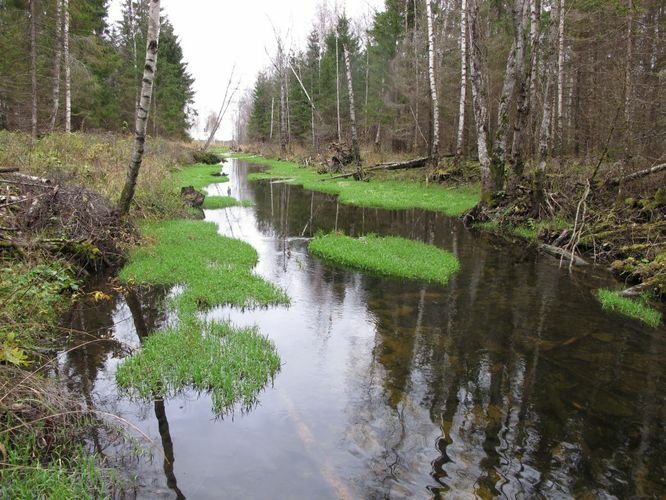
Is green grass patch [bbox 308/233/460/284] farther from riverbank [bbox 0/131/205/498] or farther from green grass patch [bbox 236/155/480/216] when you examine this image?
green grass patch [bbox 236/155/480/216]

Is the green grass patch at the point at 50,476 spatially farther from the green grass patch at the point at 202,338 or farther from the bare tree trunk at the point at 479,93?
the bare tree trunk at the point at 479,93

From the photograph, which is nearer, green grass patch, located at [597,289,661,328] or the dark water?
the dark water

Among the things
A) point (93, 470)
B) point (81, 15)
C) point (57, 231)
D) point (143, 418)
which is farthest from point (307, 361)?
point (81, 15)

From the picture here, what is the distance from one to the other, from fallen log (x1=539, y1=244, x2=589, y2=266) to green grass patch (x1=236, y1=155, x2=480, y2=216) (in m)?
5.75

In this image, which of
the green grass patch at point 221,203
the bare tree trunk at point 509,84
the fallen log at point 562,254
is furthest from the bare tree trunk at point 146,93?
the fallen log at point 562,254

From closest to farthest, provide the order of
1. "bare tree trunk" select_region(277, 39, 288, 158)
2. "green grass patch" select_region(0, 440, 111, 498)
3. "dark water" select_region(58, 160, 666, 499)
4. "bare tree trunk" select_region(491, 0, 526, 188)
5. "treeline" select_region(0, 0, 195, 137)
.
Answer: "green grass patch" select_region(0, 440, 111, 498), "dark water" select_region(58, 160, 666, 499), "bare tree trunk" select_region(491, 0, 526, 188), "treeline" select_region(0, 0, 195, 137), "bare tree trunk" select_region(277, 39, 288, 158)

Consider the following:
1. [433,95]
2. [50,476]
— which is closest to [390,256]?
[50,476]

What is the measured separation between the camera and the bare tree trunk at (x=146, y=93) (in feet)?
37.1

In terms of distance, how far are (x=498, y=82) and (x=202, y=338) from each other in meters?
26.6

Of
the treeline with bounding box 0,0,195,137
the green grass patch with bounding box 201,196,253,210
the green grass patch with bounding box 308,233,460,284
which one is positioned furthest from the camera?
the treeline with bounding box 0,0,195,137

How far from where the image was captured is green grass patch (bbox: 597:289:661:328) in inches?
358

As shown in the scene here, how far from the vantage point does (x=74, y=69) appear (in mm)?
25438

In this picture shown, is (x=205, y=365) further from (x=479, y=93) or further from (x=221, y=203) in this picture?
(x=221, y=203)

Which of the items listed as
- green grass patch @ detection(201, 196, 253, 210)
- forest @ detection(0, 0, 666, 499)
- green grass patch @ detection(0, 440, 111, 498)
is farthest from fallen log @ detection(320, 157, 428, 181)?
green grass patch @ detection(0, 440, 111, 498)
